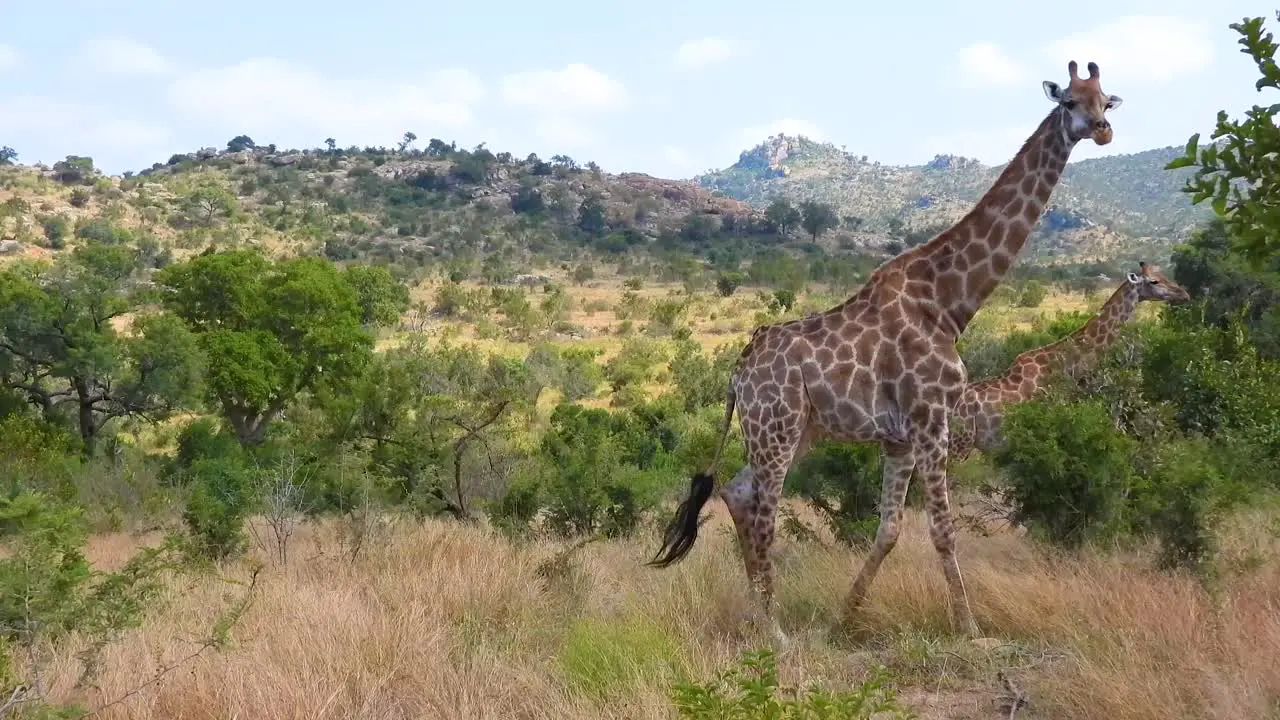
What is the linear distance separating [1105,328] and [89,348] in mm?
13416

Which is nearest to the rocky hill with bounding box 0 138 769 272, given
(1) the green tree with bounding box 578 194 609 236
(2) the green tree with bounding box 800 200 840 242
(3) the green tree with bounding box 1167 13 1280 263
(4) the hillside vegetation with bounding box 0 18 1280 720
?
(1) the green tree with bounding box 578 194 609 236

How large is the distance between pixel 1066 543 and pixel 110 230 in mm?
56009

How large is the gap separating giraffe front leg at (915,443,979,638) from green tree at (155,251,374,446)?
42.1ft

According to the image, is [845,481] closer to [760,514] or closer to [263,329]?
[760,514]

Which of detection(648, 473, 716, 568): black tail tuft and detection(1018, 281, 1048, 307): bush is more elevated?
detection(648, 473, 716, 568): black tail tuft

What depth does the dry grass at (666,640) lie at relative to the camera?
4.21 m

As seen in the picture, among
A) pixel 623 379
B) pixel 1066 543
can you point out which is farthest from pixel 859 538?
pixel 623 379

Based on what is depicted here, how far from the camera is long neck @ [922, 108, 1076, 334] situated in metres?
6.11

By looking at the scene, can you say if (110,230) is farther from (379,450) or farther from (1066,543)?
(1066,543)

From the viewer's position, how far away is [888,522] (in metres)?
5.80

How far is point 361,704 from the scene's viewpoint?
4.51 metres

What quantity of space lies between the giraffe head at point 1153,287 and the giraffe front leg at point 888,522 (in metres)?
5.16

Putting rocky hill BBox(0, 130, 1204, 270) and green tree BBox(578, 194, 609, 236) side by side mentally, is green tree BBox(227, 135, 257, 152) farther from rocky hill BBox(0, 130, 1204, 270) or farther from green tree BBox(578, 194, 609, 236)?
green tree BBox(578, 194, 609, 236)

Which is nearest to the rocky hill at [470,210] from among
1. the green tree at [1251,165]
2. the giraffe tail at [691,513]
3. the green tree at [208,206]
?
the green tree at [208,206]
